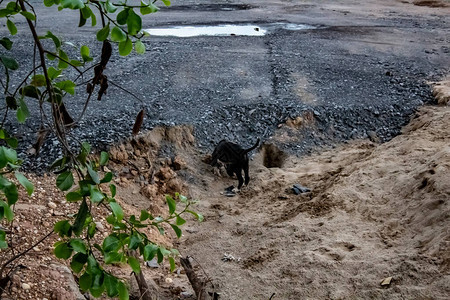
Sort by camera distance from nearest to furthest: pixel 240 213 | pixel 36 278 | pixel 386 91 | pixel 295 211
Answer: pixel 36 278 < pixel 295 211 < pixel 240 213 < pixel 386 91

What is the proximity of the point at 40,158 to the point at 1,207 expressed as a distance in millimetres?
3988

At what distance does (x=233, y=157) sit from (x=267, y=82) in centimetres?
221

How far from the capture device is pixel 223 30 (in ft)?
36.4

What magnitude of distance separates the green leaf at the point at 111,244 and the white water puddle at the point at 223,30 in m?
8.73

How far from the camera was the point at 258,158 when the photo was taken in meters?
6.77

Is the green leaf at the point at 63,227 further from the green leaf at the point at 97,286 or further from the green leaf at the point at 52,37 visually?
the green leaf at the point at 52,37

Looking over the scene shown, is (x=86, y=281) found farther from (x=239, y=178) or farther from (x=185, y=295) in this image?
(x=239, y=178)

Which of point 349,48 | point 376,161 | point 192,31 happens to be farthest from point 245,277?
point 192,31

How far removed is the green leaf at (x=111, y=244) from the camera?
6.76 ft

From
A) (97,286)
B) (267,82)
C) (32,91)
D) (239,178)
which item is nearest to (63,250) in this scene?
(97,286)

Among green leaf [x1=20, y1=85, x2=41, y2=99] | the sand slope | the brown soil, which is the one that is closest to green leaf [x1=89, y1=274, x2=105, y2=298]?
green leaf [x1=20, y1=85, x2=41, y2=99]

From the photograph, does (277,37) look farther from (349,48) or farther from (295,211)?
(295,211)

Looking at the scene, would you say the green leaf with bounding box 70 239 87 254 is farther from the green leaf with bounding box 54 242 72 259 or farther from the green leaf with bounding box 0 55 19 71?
the green leaf with bounding box 0 55 19 71

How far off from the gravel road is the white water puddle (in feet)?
0.70
